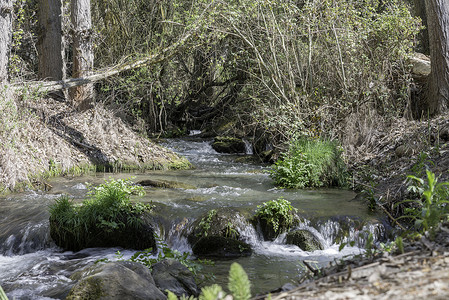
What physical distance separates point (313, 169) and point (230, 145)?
631cm

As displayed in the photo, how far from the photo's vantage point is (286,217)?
22.1 feet

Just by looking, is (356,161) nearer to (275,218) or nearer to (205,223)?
(275,218)

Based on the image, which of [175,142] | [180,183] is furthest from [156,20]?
[180,183]

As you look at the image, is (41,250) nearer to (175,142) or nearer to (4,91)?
(4,91)

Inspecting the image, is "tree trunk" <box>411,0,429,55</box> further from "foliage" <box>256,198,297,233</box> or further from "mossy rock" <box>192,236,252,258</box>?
"mossy rock" <box>192,236,252,258</box>

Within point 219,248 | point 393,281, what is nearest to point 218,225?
point 219,248

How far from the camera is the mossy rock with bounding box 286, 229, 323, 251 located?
20.9ft

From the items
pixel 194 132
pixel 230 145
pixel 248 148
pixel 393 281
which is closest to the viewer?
pixel 393 281

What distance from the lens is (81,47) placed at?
12797 mm

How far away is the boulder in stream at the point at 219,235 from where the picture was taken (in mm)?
6254

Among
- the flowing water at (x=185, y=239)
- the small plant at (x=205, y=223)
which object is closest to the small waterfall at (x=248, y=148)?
the flowing water at (x=185, y=239)

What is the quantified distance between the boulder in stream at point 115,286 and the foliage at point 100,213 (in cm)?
229

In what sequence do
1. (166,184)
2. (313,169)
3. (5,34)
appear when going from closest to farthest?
(166,184) → (313,169) → (5,34)

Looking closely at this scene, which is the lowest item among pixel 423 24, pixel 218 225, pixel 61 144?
pixel 218 225
